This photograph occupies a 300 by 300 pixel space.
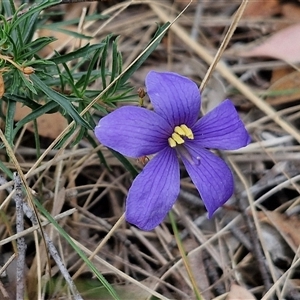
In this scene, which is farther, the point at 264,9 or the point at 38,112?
the point at 264,9

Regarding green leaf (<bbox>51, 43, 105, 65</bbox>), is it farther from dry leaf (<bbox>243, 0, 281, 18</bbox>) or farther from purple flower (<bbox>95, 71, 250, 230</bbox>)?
dry leaf (<bbox>243, 0, 281, 18</bbox>)

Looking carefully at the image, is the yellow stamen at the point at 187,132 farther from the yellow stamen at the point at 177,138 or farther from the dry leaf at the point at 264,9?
the dry leaf at the point at 264,9

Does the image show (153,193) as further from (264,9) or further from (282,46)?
(264,9)

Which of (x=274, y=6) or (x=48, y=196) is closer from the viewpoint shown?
(x=48, y=196)

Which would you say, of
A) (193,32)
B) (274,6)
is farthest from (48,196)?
(274,6)

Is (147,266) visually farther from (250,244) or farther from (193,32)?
(193,32)

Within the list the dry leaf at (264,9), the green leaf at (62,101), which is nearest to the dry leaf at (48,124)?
the green leaf at (62,101)

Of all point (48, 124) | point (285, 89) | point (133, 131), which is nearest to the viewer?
point (133, 131)

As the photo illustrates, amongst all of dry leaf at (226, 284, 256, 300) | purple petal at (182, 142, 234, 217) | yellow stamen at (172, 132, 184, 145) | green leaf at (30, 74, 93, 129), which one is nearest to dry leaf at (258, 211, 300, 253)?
dry leaf at (226, 284, 256, 300)

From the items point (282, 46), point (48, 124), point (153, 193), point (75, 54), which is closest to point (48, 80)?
point (75, 54)
